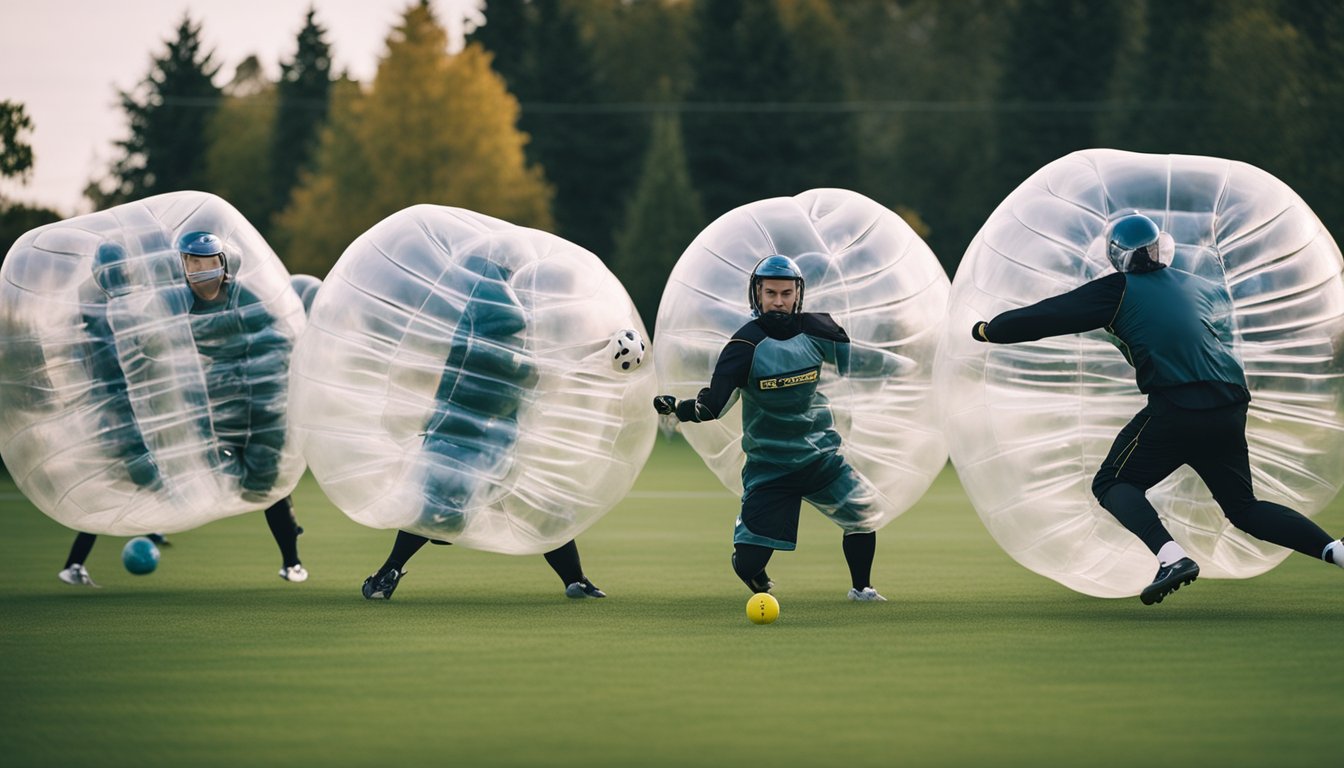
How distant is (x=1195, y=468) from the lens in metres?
8.95

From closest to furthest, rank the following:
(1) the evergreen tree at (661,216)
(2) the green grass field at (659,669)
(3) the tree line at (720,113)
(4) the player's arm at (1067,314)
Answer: (2) the green grass field at (659,669) → (4) the player's arm at (1067,314) → (1) the evergreen tree at (661,216) → (3) the tree line at (720,113)

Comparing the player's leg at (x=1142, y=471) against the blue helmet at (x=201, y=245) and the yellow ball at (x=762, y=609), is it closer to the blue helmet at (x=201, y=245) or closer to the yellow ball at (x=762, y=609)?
the yellow ball at (x=762, y=609)

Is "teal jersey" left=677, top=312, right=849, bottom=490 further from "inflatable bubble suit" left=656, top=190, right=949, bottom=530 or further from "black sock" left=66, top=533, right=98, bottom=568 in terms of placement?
"black sock" left=66, top=533, right=98, bottom=568

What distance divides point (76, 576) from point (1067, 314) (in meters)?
6.43

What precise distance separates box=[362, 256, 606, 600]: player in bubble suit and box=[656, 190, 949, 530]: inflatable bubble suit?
42.2 inches

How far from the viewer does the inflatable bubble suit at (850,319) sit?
387 inches

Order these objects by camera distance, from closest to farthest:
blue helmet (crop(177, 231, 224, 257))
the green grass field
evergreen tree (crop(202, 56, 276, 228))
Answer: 1. the green grass field
2. blue helmet (crop(177, 231, 224, 257))
3. evergreen tree (crop(202, 56, 276, 228))

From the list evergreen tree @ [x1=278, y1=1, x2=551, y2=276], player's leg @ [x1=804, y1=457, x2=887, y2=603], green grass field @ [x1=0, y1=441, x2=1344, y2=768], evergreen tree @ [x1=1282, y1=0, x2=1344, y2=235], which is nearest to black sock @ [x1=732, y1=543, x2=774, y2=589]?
green grass field @ [x1=0, y1=441, x2=1344, y2=768]

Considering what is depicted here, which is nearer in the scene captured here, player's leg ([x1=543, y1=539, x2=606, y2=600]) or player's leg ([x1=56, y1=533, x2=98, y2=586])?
player's leg ([x1=543, y1=539, x2=606, y2=600])

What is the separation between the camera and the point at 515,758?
5.80m

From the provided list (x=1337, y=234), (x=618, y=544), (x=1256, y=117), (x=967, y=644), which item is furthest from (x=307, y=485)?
(x=1256, y=117)

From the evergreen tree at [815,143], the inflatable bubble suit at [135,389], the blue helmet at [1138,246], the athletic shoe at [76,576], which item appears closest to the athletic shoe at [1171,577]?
the blue helmet at [1138,246]

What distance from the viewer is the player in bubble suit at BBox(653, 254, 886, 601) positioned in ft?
31.0

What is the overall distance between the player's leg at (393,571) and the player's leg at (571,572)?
821mm
